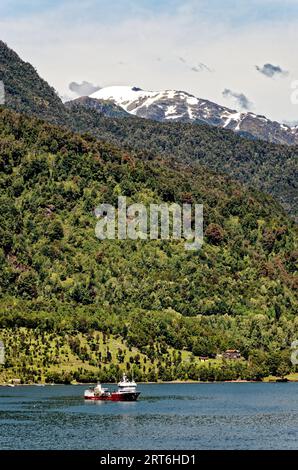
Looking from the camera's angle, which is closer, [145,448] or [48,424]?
[145,448]

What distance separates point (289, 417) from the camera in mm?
193125

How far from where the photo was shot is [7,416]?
194 meters
